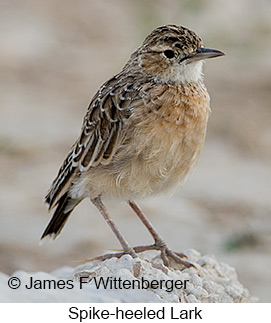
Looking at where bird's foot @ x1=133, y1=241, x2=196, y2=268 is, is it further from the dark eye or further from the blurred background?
the blurred background

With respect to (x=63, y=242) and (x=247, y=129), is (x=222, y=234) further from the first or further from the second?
(x=247, y=129)

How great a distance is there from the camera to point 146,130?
252 inches

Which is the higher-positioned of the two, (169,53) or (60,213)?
(169,53)

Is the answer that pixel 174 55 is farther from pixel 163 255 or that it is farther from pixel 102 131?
pixel 163 255

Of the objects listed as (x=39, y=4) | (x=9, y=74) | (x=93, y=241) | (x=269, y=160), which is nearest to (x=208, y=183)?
(x=269, y=160)

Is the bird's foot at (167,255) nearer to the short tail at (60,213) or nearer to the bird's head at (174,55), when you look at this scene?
the short tail at (60,213)

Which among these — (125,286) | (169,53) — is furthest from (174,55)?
(125,286)

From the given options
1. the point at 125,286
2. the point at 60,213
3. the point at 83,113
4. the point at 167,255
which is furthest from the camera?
the point at 83,113

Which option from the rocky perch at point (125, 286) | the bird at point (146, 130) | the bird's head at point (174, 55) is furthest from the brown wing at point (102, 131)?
the rocky perch at point (125, 286)

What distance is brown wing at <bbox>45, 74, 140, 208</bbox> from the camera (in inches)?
259

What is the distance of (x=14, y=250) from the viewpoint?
8789 millimetres

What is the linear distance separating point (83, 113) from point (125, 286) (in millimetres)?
6301

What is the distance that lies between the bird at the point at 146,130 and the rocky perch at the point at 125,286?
33 cm

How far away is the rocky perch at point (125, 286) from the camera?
577cm
